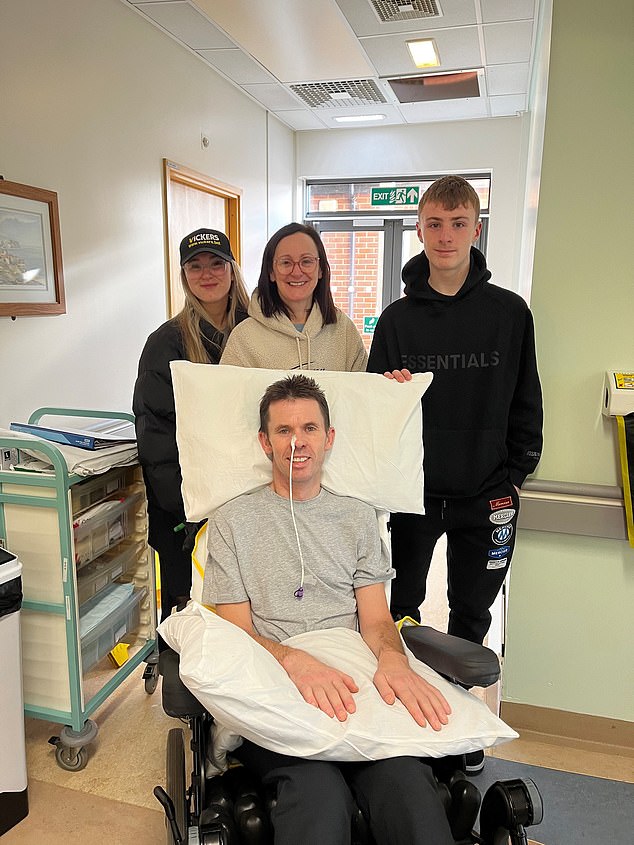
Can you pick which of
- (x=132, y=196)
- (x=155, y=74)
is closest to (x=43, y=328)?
(x=132, y=196)

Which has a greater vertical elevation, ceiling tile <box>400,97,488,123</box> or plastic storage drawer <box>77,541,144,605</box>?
ceiling tile <box>400,97,488,123</box>

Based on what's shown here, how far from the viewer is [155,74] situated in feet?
12.2

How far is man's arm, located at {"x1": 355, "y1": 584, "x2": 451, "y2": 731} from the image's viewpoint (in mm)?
1295

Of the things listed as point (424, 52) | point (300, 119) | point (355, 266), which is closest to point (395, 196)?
point (355, 266)

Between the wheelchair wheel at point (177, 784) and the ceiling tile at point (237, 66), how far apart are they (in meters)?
3.87

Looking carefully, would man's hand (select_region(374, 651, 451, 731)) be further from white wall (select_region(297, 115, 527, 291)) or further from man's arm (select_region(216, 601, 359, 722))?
white wall (select_region(297, 115, 527, 291))

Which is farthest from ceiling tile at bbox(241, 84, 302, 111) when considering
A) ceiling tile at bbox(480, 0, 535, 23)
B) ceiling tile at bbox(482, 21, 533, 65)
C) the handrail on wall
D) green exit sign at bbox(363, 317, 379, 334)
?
the handrail on wall

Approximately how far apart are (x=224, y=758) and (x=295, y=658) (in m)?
0.26

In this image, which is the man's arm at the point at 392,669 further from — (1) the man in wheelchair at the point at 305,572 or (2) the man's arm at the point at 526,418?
(2) the man's arm at the point at 526,418

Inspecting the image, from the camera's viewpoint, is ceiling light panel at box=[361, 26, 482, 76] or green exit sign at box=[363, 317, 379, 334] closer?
ceiling light panel at box=[361, 26, 482, 76]

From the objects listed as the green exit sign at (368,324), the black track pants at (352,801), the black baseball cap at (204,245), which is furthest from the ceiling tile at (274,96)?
the black track pants at (352,801)

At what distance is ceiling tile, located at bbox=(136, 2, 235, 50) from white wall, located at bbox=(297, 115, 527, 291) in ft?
7.44

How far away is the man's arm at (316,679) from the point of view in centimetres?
128

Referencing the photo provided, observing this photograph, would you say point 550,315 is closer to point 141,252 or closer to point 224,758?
point 224,758
